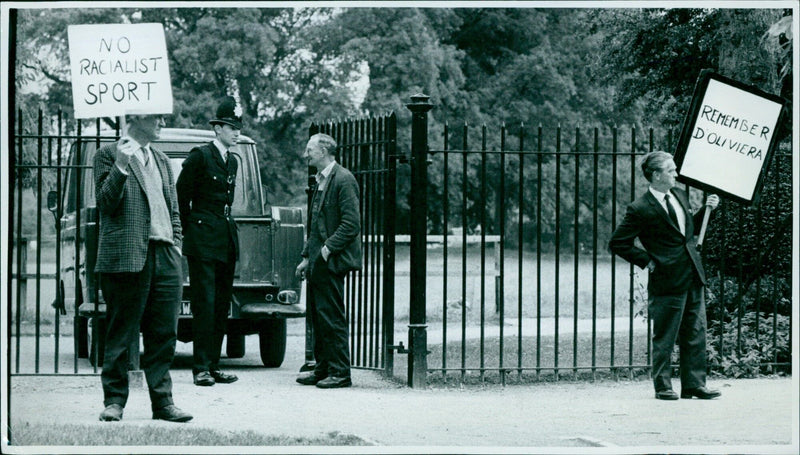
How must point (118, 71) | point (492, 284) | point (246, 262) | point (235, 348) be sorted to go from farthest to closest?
point (492, 284) → point (235, 348) → point (246, 262) → point (118, 71)

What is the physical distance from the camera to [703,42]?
14.8 meters

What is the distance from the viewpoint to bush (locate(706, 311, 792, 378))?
10672mm

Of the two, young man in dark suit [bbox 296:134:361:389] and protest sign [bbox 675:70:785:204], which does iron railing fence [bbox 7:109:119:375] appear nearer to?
young man in dark suit [bbox 296:134:361:389]

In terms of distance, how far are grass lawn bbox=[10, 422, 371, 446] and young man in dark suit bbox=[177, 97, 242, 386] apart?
2253mm

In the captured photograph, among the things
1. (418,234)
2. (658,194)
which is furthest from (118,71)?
(658,194)

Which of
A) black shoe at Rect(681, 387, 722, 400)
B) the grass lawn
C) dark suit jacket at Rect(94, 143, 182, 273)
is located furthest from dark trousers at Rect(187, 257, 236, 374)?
black shoe at Rect(681, 387, 722, 400)

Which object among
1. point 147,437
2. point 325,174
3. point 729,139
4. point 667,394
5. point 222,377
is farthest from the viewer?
point 222,377

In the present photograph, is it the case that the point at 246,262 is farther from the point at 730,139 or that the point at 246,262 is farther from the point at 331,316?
the point at 730,139

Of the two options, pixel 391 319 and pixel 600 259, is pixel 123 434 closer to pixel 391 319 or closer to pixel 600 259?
pixel 391 319

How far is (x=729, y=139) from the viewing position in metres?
8.97

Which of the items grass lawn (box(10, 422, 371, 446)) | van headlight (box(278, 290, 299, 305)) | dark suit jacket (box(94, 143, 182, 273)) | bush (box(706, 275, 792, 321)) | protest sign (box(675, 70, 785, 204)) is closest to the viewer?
grass lawn (box(10, 422, 371, 446))

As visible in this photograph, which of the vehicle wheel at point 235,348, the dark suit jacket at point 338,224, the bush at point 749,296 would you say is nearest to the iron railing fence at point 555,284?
the bush at point 749,296

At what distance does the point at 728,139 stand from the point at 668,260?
3.28 feet

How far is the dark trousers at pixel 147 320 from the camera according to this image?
754 cm
